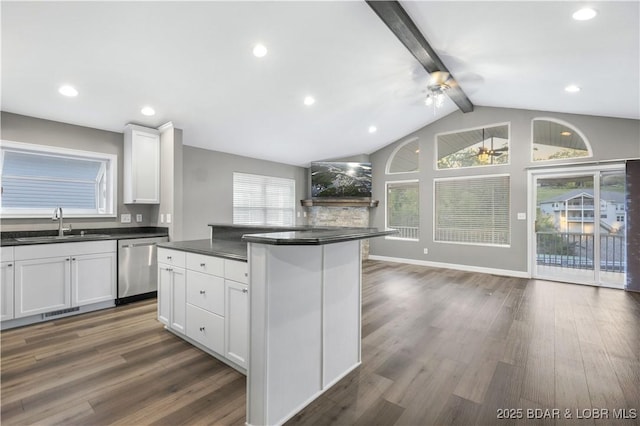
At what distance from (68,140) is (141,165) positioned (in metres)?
0.85

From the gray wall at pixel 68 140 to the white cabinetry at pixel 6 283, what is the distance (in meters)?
0.66

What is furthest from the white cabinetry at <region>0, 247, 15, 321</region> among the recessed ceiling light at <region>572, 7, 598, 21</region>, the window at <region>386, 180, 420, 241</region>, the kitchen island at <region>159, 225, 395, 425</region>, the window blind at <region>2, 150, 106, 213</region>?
the window at <region>386, 180, 420, 241</region>

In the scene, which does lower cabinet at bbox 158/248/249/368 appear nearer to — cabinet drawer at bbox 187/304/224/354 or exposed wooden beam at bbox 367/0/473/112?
cabinet drawer at bbox 187/304/224/354

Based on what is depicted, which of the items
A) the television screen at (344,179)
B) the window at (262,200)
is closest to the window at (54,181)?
the window at (262,200)

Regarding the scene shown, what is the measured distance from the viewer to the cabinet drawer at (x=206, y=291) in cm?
219

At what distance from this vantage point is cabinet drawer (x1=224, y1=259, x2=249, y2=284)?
1.99m

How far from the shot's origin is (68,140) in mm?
3715

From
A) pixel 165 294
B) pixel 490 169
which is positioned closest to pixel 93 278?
pixel 165 294

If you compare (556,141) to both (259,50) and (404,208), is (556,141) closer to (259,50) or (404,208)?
(404,208)

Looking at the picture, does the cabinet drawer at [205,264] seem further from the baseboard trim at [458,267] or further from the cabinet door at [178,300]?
the baseboard trim at [458,267]

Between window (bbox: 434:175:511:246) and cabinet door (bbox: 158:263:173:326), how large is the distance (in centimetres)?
535

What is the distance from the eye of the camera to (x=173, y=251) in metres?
2.67

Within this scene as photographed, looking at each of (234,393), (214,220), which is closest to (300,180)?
(214,220)

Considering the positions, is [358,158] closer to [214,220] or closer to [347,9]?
[214,220]
